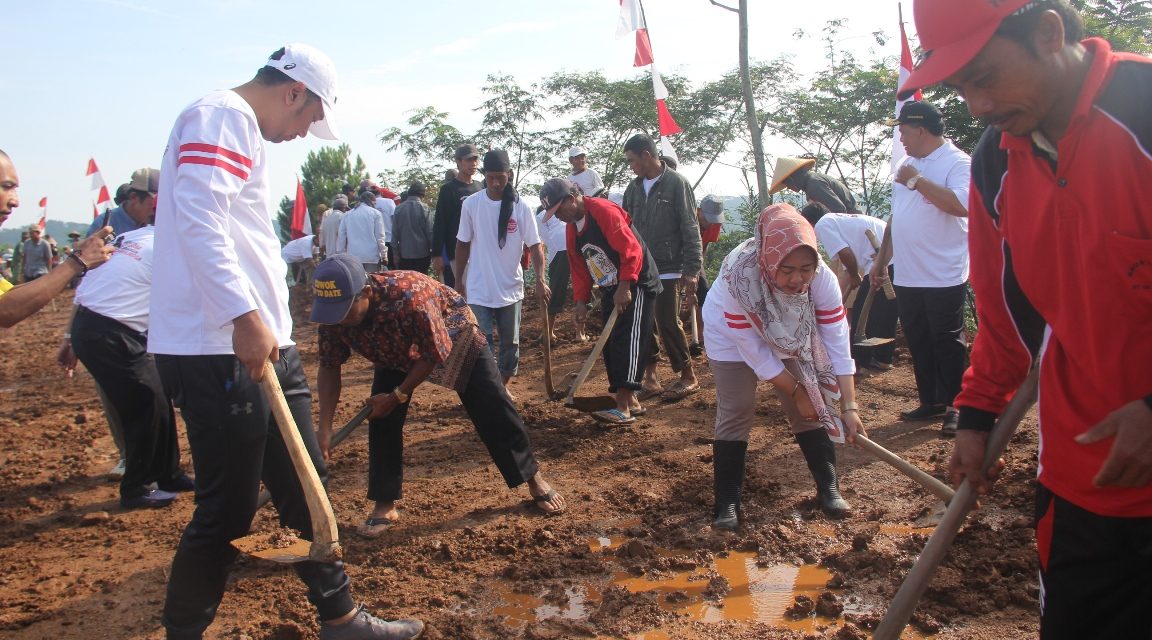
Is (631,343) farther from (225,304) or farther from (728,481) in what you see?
(225,304)

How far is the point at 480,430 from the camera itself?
13.5 feet

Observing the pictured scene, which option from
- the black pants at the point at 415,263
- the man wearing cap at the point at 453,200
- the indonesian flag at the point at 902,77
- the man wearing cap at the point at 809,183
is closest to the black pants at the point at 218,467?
the indonesian flag at the point at 902,77

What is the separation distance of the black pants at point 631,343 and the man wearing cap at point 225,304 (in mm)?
3277

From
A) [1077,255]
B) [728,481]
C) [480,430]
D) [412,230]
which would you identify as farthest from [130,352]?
[412,230]

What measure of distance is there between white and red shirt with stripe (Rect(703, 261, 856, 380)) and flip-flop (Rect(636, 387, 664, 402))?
111 inches

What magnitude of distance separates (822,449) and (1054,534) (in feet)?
7.20

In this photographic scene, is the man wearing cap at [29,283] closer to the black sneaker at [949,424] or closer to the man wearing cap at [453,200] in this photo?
the man wearing cap at [453,200]

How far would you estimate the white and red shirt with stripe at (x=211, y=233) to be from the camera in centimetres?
239

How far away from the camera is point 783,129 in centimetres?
1427

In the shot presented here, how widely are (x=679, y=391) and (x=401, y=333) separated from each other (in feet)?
10.8

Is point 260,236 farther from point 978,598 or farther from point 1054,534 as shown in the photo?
point 978,598

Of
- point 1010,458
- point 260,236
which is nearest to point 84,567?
point 260,236

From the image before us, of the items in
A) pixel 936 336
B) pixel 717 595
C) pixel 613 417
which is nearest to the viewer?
pixel 717 595

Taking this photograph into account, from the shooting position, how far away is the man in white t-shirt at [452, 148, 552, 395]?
634cm
